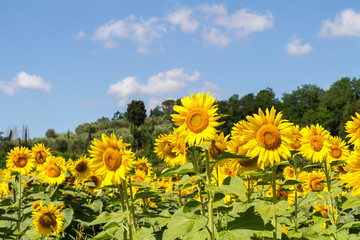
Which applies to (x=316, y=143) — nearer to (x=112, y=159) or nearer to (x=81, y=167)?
(x=112, y=159)

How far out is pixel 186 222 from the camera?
2.89 m

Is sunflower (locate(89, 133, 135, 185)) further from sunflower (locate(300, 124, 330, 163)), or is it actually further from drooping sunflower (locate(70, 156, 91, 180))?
drooping sunflower (locate(70, 156, 91, 180))

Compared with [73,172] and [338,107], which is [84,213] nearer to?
[73,172]

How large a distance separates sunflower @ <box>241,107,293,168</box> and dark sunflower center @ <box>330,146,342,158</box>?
8.03 feet

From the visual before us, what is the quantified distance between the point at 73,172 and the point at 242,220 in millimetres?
4552

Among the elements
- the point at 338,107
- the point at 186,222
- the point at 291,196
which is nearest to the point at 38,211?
the point at 186,222

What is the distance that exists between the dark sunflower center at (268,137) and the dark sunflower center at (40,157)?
522 centimetres

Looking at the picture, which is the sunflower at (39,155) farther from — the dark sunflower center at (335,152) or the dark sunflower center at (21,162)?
the dark sunflower center at (335,152)

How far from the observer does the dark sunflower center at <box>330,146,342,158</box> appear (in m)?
5.22

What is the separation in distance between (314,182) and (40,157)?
5223mm

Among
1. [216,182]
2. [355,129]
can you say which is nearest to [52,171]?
[216,182]

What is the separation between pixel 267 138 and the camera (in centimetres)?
315

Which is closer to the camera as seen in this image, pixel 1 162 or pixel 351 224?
pixel 351 224

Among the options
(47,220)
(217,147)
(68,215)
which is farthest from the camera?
(68,215)
